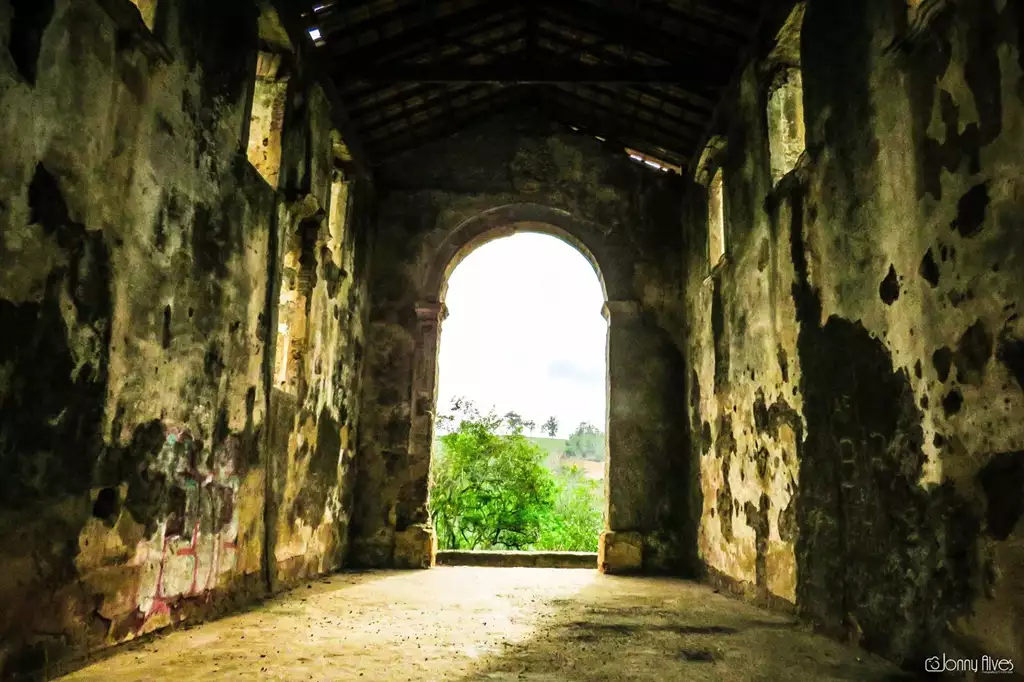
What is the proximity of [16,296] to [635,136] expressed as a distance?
7037 millimetres

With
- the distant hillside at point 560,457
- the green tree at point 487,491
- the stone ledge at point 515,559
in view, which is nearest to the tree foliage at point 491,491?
the green tree at point 487,491

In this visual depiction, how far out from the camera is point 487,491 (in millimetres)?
12695

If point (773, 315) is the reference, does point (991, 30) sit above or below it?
above

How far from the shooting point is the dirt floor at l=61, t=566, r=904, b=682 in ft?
10.5

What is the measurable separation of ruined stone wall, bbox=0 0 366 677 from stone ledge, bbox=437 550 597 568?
324 cm

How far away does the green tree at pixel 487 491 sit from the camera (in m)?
12.5

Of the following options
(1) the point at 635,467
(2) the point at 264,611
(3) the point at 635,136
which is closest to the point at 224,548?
(2) the point at 264,611

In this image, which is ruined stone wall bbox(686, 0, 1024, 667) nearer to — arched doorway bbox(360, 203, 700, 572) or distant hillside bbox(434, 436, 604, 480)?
arched doorway bbox(360, 203, 700, 572)

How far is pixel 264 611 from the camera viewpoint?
4734 mm

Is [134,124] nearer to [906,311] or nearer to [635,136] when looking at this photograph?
[906,311]

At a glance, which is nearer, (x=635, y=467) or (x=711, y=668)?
(x=711, y=668)

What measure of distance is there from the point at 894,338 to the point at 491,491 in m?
9.81

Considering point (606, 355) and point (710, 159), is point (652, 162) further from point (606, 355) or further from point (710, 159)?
point (606, 355)

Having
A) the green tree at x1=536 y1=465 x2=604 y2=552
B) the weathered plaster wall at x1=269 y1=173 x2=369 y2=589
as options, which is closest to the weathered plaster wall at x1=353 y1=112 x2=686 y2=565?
the weathered plaster wall at x1=269 y1=173 x2=369 y2=589
